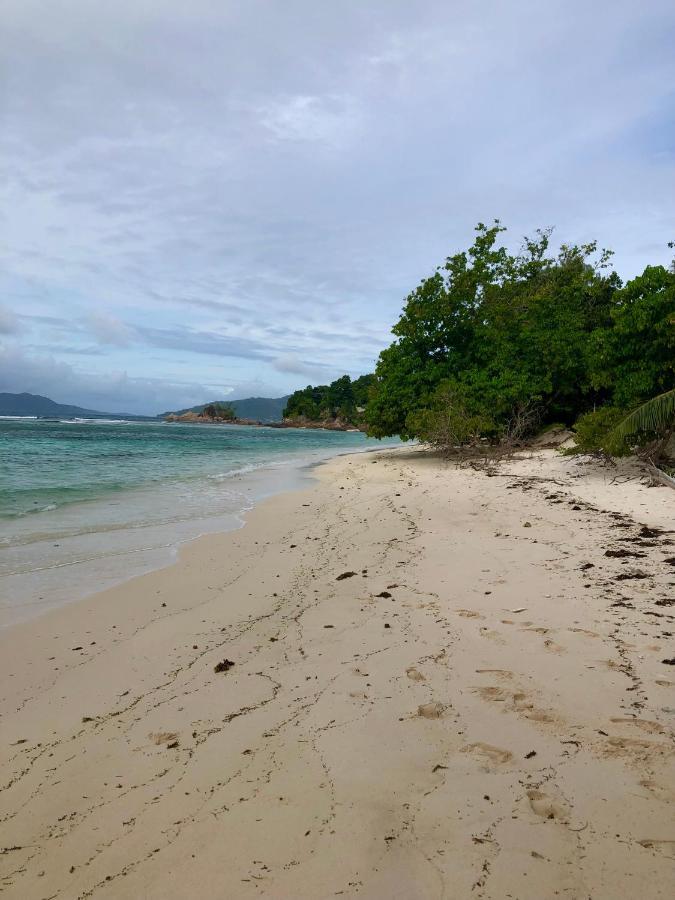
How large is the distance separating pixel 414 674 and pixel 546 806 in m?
1.41

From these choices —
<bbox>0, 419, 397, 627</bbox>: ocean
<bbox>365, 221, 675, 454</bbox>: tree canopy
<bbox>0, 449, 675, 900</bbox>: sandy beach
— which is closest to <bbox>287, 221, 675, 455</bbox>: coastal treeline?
<bbox>365, 221, 675, 454</bbox>: tree canopy

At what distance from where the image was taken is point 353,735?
2.94 metres

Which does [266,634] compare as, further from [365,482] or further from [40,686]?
[365,482]

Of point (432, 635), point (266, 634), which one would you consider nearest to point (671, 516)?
point (432, 635)

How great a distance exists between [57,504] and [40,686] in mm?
9309

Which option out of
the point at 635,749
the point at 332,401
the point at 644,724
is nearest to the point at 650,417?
the point at 644,724

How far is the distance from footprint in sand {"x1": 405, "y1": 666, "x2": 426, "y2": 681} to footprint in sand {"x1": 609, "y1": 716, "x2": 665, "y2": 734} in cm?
118

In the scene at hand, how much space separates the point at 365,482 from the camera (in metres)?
16.5

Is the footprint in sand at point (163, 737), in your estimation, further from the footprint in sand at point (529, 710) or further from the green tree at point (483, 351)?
the green tree at point (483, 351)

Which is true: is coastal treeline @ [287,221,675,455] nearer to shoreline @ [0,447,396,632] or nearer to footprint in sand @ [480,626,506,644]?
shoreline @ [0,447,396,632]

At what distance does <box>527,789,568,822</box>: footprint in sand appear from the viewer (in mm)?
2207

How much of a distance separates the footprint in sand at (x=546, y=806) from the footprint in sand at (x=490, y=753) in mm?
250

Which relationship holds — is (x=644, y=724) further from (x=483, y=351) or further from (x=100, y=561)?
(x=483, y=351)

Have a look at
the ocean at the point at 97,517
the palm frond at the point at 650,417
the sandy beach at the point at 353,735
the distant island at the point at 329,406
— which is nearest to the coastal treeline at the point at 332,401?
the distant island at the point at 329,406
